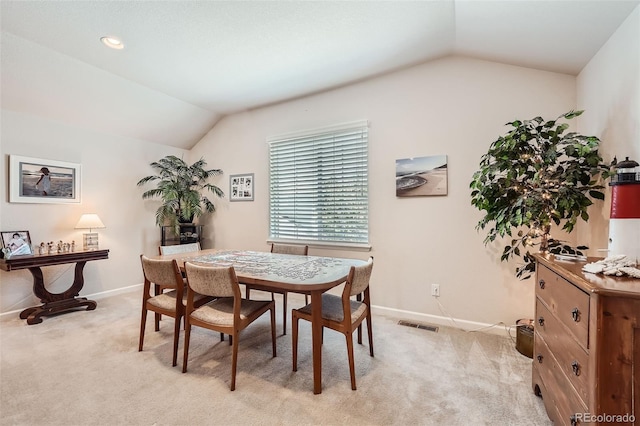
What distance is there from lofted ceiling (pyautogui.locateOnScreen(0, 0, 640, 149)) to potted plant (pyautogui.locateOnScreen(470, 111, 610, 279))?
26.9 inches

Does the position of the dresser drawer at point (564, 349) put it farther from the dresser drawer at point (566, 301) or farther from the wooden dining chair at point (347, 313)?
the wooden dining chair at point (347, 313)

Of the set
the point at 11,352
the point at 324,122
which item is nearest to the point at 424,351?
the point at 324,122

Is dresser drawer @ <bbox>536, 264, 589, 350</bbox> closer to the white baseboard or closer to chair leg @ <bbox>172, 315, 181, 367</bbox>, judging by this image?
the white baseboard

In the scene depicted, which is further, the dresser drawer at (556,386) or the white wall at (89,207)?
the white wall at (89,207)

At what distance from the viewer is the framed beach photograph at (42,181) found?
3146mm

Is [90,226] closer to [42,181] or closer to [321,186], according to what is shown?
[42,181]

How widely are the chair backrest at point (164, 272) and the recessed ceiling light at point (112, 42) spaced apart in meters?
1.99

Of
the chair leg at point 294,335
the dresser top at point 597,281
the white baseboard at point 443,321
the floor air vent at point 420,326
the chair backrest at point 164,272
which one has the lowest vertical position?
the floor air vent at point 420,326

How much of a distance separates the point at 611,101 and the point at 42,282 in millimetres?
5453

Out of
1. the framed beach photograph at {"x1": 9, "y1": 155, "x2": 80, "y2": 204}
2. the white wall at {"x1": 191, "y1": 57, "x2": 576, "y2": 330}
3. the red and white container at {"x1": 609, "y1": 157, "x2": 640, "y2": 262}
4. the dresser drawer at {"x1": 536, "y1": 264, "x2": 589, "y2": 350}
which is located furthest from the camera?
the framed beach photograph at {"x1": 9, "y1": 155, "x2": 80, "y2": 204}

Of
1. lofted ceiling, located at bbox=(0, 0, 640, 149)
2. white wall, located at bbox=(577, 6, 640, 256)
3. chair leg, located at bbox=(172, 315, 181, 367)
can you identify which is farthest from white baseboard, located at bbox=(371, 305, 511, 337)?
lofted ceiling, located at bbox=(0, 0, 640, 149)

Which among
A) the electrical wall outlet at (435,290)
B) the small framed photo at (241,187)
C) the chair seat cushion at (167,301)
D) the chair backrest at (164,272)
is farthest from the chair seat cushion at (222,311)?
the small framed photo at (241,187)

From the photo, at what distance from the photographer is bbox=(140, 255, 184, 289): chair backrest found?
83.5 inches

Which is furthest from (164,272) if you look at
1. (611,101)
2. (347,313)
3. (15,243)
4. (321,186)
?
(611,101)
